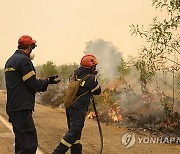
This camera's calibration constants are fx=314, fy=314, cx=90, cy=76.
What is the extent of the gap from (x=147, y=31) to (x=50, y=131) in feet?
12.4

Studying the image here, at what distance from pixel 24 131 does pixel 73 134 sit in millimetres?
1340

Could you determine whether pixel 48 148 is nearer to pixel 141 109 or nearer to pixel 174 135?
pixel 174 135

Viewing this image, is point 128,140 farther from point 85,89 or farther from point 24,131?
point 24,131

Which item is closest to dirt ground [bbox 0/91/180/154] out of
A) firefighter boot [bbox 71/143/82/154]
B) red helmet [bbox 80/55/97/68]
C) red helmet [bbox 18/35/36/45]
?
firefighter boot [bbox 71/143/82/154]

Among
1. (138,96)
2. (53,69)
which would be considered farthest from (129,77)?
(53,69)

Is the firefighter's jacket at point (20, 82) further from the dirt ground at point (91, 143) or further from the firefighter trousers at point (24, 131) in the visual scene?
the dirt ground at point (91, 143)

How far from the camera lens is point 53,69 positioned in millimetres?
27828

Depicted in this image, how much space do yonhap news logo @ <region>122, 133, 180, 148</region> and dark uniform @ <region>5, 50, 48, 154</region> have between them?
3499 mm

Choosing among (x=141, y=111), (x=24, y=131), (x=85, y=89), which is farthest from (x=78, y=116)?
(x=141, y=111)

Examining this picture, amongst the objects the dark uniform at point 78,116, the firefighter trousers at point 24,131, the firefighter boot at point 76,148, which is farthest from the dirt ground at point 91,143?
the firefighter trousers at point 24,131

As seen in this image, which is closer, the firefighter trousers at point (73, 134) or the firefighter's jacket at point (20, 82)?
the firefighter's jacket at point (20, 82)

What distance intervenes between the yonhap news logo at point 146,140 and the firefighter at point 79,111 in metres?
2.13

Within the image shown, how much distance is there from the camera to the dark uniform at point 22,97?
13.0 ft

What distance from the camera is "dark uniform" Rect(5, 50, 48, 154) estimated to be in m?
3.97
